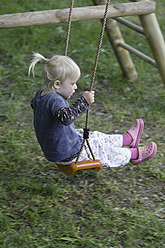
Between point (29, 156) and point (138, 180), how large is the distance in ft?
3.19

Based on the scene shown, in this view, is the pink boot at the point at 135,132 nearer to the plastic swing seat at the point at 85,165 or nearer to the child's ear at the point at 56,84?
the plastic swing seat at the point at 85,165

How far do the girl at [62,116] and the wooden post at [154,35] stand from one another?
1455 mm

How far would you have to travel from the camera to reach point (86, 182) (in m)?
2.89

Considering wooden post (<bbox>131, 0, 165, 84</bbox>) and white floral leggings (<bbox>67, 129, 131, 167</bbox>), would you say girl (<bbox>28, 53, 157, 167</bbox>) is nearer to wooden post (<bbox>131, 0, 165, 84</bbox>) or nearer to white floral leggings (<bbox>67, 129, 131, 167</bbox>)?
white floral leggings (<bbox>67, 129, 131, 167</bbox>)

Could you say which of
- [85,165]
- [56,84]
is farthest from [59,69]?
[85,165]

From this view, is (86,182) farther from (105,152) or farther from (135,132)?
(135,132)

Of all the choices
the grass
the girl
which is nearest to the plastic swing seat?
the girl

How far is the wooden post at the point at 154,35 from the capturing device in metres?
3.70

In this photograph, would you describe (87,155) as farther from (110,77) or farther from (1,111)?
(110,77)

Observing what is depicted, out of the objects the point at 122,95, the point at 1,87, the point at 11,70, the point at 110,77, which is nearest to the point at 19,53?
the point at 11,70

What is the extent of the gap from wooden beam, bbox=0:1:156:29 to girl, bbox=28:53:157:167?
95 cm

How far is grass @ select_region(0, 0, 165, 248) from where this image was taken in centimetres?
236

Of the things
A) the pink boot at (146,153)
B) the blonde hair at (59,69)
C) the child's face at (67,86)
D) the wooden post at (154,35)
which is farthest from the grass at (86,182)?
the blonde hair at (59,69)

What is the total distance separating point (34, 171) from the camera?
300 centimetres
